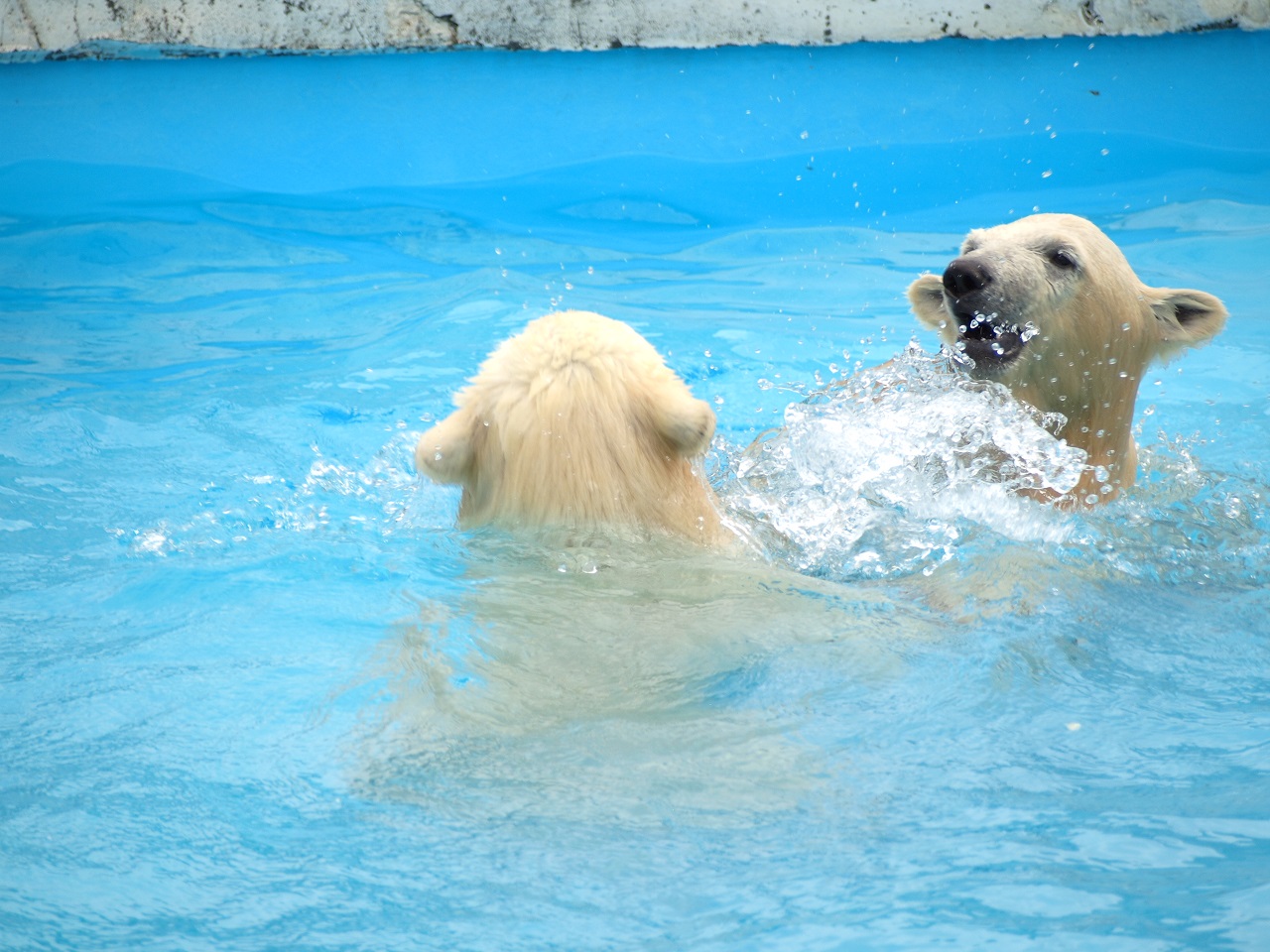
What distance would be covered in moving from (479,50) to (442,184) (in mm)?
1134

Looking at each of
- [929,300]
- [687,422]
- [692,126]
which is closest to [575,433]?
[687,422]

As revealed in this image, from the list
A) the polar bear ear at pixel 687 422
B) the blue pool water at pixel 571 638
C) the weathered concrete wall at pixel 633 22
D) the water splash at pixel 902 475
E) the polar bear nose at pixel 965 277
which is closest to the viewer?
the blue pool water at pixel 571 638

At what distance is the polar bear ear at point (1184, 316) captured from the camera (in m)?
4.39

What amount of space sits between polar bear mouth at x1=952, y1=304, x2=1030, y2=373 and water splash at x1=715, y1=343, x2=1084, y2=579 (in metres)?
0.08

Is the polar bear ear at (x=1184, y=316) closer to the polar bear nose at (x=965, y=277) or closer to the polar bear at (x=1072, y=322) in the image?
the polar bear at (x=1072, y=322)

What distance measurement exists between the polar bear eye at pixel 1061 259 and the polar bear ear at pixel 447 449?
2.29 m

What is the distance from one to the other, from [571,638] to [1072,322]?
2.38 metres

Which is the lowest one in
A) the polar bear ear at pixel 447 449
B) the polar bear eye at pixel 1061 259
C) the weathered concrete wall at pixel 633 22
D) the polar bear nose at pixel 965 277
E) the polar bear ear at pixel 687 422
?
the polar bear ear at pixel 447 449

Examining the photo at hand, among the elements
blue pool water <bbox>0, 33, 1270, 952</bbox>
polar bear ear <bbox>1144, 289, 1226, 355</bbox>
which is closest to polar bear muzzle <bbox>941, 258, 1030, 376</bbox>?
blue pool water <bbox>0, 33, 1270, 952</bbox>

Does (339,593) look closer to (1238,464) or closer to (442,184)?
(1238,464)

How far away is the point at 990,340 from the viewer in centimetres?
449

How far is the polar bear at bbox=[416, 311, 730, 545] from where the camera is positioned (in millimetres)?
3264

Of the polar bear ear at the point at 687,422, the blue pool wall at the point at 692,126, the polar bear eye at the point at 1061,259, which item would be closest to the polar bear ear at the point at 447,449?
the polar bear ear at the point at 687,422

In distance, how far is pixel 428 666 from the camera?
10.2 feet
